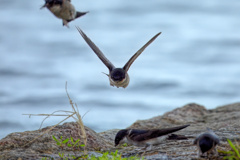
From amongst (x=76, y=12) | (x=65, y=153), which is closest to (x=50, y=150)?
(x=65, y=153)

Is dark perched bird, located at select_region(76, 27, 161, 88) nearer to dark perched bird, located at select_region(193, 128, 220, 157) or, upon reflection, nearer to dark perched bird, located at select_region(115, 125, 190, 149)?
dark perched bird, located at select_region(115, 125, 190, 149)

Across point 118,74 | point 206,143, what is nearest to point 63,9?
point 206,143

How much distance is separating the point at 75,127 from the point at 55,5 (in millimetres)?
2979

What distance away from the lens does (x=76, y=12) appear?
5.78 metres

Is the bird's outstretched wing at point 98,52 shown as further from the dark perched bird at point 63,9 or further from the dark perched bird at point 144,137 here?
the dark perched bird at point 63,9

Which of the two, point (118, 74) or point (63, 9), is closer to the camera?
point (63, 9)

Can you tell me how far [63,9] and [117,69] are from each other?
2.84 metres

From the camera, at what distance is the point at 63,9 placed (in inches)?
216

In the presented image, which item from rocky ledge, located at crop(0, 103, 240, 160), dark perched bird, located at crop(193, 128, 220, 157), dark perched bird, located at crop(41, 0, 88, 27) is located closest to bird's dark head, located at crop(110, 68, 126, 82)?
rocky ledge, located at crop(0, 103, 240, 160)

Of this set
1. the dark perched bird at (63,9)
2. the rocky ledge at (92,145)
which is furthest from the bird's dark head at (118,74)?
the dark perched bird at (63,9)

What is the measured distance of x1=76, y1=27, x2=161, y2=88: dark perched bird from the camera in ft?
26.2

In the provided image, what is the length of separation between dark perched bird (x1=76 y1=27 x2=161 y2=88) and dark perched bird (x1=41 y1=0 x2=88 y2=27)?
243 cm

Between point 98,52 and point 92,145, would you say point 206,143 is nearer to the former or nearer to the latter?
point 92,145

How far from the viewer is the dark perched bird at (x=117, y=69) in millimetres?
7984
